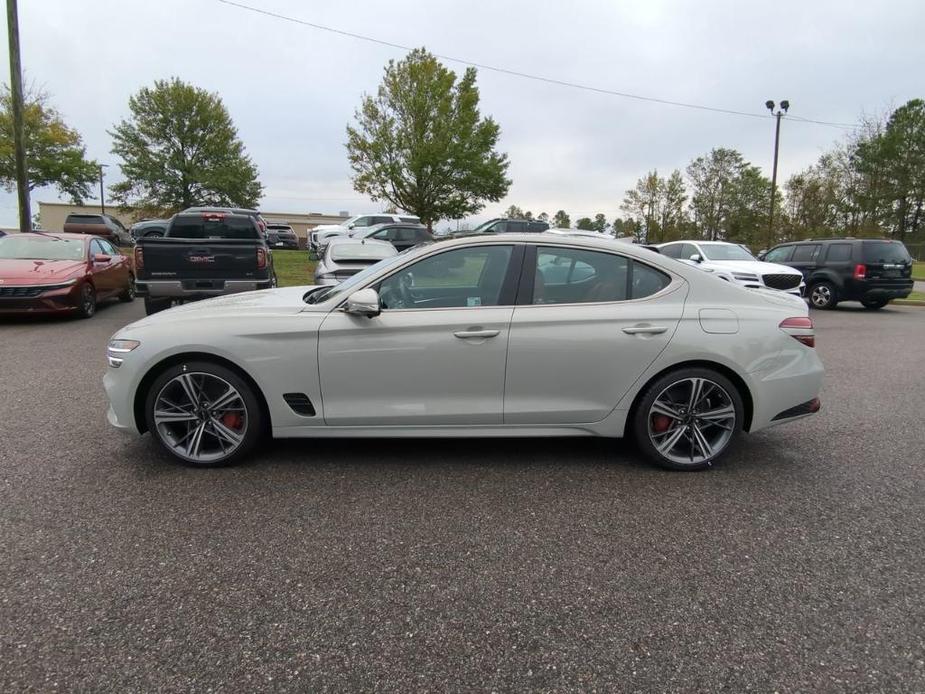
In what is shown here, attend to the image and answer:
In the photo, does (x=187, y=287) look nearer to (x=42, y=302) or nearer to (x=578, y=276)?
(x=42, y=302)

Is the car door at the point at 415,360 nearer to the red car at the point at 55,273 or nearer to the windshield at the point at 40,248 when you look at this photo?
→ the red car at the point at 55,273

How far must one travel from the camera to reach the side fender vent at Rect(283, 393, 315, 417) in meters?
3.78

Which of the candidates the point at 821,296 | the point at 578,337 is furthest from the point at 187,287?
the point at 821,296

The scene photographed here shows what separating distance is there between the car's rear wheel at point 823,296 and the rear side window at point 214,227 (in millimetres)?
13267

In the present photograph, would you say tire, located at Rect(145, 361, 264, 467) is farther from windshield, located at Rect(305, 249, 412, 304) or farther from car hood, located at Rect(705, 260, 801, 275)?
car hood, located at Rect(705, 260, 801, 275)

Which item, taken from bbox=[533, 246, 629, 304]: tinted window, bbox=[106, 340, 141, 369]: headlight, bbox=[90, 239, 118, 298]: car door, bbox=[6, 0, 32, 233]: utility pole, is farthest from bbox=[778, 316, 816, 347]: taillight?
bbox=[6, 0, 32, 233]: utility pole

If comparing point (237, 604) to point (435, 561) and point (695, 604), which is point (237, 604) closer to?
point (435, 561)

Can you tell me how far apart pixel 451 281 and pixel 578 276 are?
868 mm

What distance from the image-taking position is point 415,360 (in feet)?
12.3

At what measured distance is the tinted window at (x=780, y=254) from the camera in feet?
51.2

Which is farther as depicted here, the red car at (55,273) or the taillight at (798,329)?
the red car at (55,273)

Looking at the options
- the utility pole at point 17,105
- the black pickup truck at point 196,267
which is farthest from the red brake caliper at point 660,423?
the utility pole at point 17,105

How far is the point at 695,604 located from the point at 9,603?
291cm

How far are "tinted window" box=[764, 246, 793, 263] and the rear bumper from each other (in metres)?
13.6
